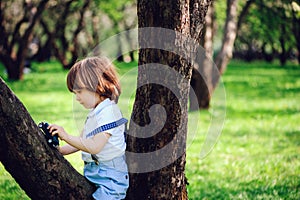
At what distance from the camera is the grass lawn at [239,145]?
6.01 metres

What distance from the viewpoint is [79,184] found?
3.64 meters

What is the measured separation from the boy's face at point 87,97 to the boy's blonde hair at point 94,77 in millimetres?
31

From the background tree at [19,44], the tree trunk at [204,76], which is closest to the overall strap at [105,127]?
the tree trunk at [204,76]

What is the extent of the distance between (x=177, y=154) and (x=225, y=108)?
10.1 meters

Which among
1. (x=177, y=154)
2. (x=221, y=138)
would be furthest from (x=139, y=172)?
(x=221, y=138)

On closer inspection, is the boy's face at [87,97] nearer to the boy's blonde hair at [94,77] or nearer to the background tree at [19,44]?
the boy's blonde hair at [94,77]

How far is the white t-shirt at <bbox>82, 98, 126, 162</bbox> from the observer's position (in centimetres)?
369

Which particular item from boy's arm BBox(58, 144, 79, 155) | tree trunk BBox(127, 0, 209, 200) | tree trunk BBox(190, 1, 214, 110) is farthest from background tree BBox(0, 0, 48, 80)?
tree trunk BBox(127, 0, 209, 200)

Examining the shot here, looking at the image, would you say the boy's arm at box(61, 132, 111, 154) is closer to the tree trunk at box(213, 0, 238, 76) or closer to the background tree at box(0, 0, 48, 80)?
the tree trunk at box(213, 0, 238, 76)

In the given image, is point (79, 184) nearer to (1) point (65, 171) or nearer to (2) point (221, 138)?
(1) point (65, 171)

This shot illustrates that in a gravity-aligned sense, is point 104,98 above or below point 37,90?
above

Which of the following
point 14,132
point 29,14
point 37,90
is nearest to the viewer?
point 14,132

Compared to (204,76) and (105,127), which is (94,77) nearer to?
(105,127)

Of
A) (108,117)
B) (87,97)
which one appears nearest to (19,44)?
(87,97)
